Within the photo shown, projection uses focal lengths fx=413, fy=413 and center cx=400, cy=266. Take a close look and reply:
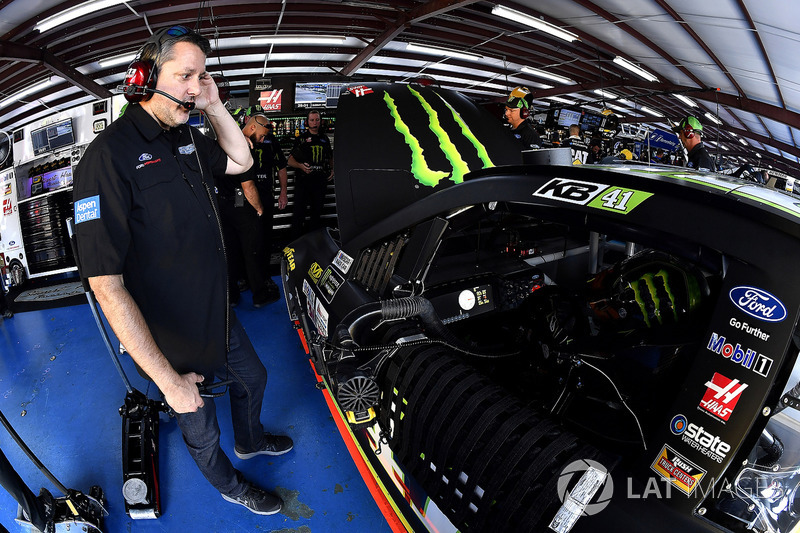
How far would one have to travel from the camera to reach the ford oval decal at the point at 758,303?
79 centimetres

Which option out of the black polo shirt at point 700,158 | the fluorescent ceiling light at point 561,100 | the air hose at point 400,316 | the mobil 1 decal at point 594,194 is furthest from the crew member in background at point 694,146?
the fluorescent ceiling light at point 561,100

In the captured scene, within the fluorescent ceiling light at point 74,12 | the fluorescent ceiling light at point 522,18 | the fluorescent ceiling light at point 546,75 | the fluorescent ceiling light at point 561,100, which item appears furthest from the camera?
the fluorescent ceiling light at point 561,100

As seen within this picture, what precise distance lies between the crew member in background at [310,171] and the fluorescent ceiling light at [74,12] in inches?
125

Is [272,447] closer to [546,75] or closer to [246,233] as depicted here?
[246,233]

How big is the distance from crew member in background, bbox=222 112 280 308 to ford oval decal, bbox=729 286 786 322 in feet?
11.1

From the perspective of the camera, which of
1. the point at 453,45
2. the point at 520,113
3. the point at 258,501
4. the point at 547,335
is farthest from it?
the point at 453,45

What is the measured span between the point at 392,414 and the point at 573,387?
0.64m

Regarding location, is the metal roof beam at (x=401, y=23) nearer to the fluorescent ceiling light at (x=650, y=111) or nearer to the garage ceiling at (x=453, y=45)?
the garage ceiling at (x=453, y=45)

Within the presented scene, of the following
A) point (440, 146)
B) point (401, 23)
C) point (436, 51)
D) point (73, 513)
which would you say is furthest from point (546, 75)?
point (73, 513)

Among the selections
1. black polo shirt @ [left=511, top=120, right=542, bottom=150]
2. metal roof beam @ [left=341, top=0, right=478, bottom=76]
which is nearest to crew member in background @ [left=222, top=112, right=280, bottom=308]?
black polo shirt @ [left=511, top=120, right=542, bottom=150]

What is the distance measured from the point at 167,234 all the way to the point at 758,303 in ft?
5.32

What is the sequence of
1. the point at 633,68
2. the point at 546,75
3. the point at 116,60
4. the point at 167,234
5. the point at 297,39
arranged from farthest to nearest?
1. the point at 546,75
2. the point at 633,68
3. the point at 297,39
4. the point at 116,60
5. the point at 167,234

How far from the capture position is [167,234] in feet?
4.62

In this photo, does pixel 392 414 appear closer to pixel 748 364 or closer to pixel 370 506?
pixel 370 506
